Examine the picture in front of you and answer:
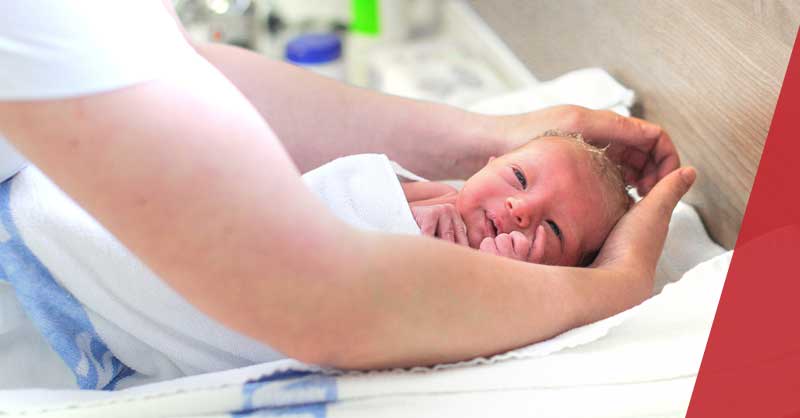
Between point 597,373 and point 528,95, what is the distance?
540 millimetres

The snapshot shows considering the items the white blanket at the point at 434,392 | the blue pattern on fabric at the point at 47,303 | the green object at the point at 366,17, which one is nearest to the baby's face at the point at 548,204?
the white blanket at the point at 434,392

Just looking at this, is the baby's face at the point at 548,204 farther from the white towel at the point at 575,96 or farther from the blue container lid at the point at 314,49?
the blue container lid at the point at 314,49

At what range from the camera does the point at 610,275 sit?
2.30ft

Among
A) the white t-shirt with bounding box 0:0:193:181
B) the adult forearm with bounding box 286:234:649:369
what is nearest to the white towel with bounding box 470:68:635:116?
the adult forearm with bounding box 286:234:649:369

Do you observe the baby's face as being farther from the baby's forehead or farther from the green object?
the green object

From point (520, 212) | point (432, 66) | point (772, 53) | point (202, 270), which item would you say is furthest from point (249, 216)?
point (432, 66)

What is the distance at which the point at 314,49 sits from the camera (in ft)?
5.36

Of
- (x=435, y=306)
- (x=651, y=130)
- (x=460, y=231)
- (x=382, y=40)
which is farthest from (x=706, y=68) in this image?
(x=382, y=40)

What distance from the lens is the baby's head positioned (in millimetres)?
823

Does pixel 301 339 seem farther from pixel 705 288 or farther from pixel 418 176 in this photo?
pixel 418 176

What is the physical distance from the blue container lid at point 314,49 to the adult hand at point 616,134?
0.76 metres

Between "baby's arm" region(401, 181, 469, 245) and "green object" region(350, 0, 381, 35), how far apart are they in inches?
31.2

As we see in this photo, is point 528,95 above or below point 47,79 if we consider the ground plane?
below

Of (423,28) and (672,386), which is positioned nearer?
(672,386)
